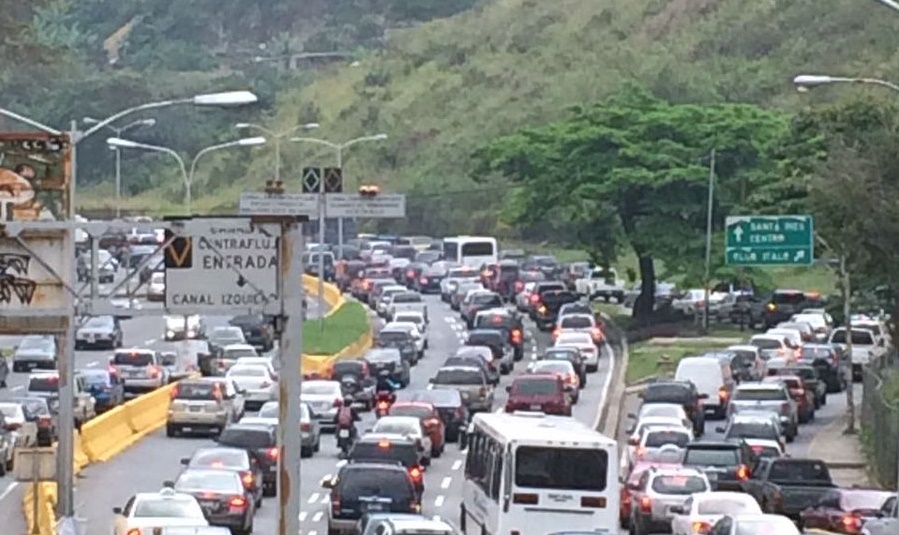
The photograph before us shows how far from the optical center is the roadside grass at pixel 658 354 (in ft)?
242

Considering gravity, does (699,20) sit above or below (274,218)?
above

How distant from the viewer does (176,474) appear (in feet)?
161

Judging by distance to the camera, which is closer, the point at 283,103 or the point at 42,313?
the point at 42,313


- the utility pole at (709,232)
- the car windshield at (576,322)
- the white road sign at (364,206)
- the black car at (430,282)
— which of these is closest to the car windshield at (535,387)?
the white road sign at (364,206)

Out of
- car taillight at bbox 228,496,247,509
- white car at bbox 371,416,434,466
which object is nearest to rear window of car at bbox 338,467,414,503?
car taillight at bbox 228,496,247,509

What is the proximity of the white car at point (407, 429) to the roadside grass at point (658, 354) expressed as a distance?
70.9ft

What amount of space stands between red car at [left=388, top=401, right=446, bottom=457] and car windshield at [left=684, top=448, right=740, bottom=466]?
9.53 metres

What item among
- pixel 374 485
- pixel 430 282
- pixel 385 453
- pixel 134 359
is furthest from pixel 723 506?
pixel 430 282

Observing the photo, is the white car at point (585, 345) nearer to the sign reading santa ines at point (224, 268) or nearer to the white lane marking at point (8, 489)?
the white lane marking at point (8, 489)

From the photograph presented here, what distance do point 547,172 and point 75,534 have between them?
5682 centimetres

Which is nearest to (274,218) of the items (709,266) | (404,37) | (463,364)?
(463,364)

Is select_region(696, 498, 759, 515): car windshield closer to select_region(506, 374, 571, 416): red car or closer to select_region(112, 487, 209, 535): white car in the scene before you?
select_region(112, 487, 209, 535): white car

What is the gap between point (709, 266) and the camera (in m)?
84.2

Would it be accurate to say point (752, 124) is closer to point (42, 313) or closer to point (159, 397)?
point (159, 397)
